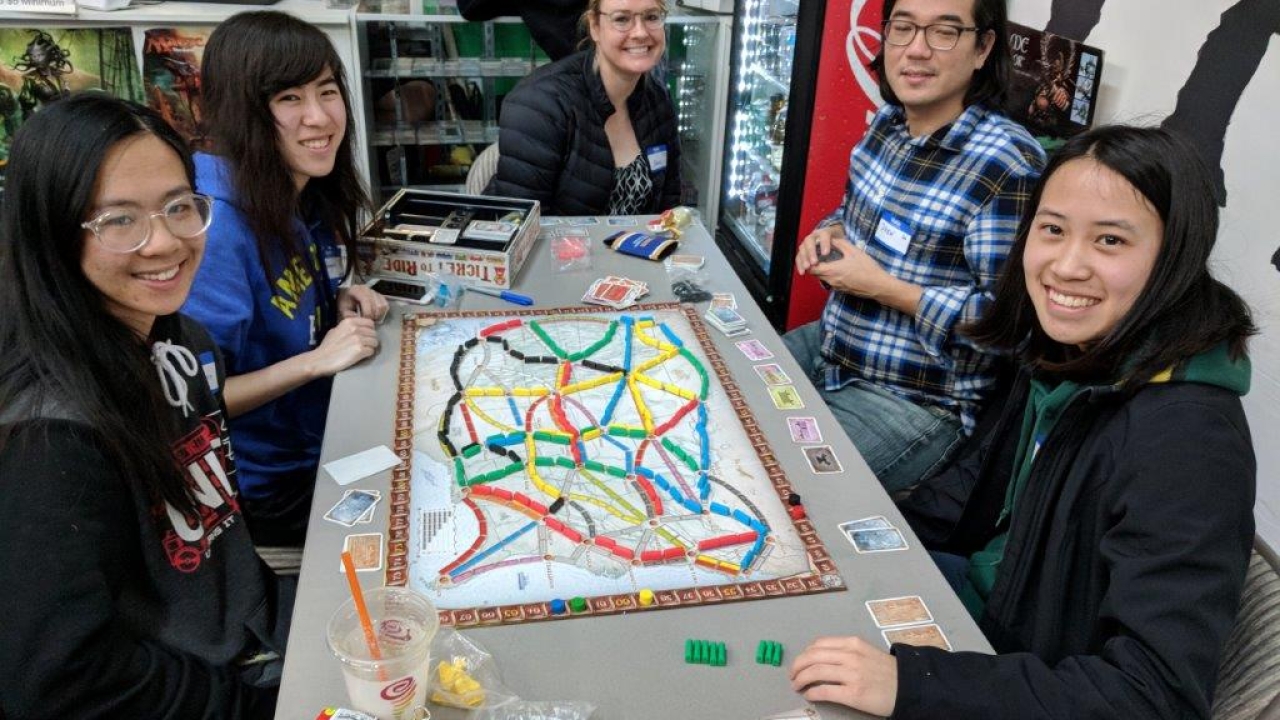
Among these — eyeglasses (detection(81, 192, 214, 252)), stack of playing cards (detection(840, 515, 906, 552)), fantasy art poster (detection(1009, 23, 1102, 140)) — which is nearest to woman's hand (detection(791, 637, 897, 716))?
stack of playing cards (detection(840, 515, 906, 552))

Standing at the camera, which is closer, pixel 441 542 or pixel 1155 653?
pixel 1155 653

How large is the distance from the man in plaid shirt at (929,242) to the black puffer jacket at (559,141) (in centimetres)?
85

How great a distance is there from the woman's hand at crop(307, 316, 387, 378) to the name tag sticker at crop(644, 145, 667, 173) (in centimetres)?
139

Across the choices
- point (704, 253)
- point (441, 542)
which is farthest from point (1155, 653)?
point (704, 253)

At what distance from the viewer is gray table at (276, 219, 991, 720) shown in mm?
1106

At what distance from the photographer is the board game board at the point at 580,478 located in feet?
4.23

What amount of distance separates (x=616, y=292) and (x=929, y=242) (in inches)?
29.7

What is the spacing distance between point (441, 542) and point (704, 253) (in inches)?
51.3

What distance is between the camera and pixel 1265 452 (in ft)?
6.73

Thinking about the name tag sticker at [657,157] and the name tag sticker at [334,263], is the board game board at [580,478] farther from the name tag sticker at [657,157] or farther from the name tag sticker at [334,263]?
the name tag sticker at [657,157]

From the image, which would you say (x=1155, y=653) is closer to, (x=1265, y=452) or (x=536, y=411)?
(x=536, y=411)

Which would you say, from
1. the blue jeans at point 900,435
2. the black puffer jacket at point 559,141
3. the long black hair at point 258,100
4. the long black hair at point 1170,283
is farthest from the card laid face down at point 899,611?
the black puffer jacket at point 559,141

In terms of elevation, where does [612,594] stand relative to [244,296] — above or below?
below

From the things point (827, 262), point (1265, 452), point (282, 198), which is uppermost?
point (282, 198)
